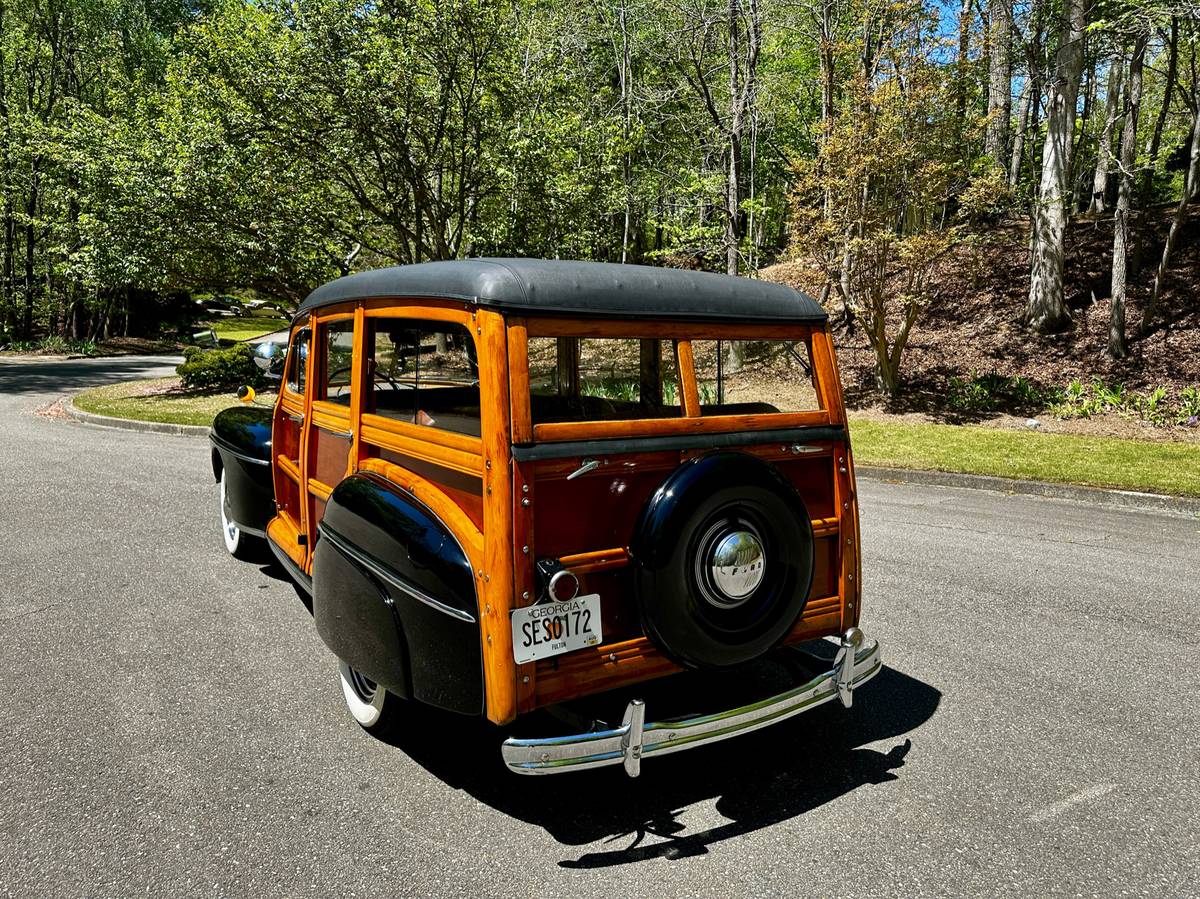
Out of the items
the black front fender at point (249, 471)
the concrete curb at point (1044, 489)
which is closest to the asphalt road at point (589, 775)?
the black front fender at point (249, 471)

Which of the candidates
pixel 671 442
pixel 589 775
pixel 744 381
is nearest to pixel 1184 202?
pixel 744 381

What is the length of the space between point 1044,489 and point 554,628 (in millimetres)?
7916

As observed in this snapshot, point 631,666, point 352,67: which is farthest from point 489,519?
point 352,67

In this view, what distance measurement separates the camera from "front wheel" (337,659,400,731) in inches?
123

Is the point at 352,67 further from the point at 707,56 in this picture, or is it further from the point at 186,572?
the point at 186,572

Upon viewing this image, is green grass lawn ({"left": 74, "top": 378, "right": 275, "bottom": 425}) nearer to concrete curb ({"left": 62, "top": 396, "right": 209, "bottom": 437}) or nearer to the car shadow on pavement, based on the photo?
concrete curb ({"left": 62, "top": 396, "right": 209, "bottom": 437})

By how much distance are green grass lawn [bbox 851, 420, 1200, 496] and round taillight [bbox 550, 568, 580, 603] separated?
7.90 metres

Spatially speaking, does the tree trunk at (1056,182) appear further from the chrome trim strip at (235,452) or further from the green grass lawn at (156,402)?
the green grass lawn at (156,402)

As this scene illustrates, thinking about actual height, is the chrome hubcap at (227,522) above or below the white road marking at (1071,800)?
above

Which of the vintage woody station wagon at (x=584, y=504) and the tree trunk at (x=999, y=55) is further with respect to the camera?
the tree trunk at (x=999, y=55)

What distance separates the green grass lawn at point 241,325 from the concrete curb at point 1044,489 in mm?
31827

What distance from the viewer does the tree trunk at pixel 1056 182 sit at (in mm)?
13883

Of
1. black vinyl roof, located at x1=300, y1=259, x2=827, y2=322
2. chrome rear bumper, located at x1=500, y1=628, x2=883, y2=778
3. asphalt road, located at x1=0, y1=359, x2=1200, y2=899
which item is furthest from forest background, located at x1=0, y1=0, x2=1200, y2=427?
chrome rear bumper, located at x1=500, y1=628, x2=883, y2=778

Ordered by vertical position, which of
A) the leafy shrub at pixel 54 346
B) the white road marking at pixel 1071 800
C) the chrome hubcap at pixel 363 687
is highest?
the leafy shrub at pixel 54 346
